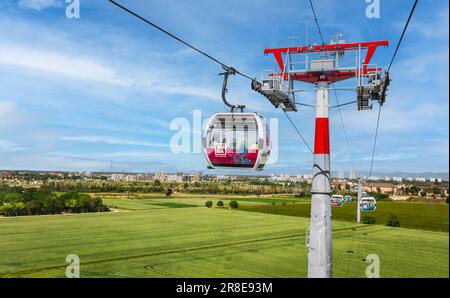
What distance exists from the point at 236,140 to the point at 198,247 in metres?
38.4

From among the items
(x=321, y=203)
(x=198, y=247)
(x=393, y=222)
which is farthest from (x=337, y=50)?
(x=393, y=222)

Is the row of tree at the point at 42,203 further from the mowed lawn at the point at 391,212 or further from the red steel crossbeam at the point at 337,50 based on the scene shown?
the red steel crossbeam at the point at 337,50

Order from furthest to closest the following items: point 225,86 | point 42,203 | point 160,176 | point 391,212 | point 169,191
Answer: point 160,176
point 169,191
point 391,212
point 42,203
point 225,86

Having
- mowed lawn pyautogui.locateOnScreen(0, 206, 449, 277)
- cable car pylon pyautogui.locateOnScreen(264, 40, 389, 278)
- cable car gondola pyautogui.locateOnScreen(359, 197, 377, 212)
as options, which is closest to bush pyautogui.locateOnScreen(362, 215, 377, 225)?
mowed lawn pyautogui.locateOnScreen(0, 206, 449, 277)

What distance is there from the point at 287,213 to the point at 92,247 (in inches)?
1934

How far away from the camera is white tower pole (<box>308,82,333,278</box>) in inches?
509

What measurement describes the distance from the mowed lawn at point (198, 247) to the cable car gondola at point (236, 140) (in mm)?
22706

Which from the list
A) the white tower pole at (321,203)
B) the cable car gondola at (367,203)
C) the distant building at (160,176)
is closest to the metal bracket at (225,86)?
the white tower pole at (321,203)

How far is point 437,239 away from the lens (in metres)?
55.0

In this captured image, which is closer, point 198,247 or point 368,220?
point 198,247

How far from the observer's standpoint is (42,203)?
7594cm

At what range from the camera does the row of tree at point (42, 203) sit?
7031 cm

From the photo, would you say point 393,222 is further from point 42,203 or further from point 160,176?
point 160,176
